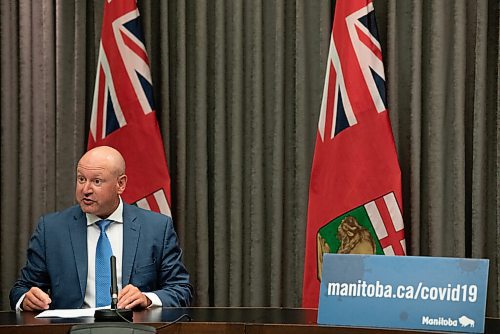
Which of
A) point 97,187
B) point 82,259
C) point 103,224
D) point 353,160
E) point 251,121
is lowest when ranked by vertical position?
point 82,259

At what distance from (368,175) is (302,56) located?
787 millimetres

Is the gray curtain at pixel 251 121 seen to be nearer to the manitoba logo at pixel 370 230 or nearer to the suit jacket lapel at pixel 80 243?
the manitoba logo at pixel 370 230

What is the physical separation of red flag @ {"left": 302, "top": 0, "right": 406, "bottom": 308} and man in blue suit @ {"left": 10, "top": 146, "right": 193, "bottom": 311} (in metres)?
0.89

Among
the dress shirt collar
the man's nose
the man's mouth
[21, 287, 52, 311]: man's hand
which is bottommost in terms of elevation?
[21, 287, 52, 311]: man's hand

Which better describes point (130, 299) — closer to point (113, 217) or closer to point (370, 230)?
point (113, 217)

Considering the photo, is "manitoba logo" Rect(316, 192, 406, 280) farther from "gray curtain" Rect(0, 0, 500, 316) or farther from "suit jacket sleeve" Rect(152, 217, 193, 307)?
"suit jacket sleeve" Rect(152, 217, 193, 307)

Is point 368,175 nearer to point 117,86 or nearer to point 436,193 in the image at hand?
point 436,193

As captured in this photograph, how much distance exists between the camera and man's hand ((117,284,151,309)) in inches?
116

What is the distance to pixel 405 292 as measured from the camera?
8.16 ft

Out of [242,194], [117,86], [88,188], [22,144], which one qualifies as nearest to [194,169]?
[242,194]

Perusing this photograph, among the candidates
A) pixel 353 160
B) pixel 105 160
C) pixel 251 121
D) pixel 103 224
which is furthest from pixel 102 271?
pixel 251 121

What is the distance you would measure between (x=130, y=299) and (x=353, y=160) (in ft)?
4.77

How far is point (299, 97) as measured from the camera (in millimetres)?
4387

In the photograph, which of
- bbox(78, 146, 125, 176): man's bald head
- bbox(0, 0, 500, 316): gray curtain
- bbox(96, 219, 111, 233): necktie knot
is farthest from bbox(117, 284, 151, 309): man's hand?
bbox(0, 0, 500, 316): gray curtain
